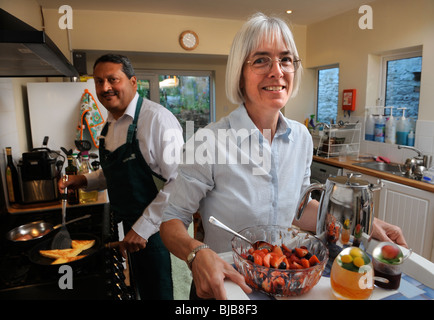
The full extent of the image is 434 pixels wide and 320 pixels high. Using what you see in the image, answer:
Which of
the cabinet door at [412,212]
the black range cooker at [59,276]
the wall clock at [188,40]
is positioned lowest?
the cabinet door at [412,212]

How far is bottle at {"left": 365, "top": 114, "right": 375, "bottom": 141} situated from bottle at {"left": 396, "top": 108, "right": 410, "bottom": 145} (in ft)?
1.17

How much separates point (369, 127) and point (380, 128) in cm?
18

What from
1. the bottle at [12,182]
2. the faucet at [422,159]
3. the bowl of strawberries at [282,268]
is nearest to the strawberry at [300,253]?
the bowl of strawberries at [282,268]

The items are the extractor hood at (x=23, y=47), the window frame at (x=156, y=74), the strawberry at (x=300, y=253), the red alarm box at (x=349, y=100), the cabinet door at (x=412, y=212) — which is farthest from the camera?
the window frame at (x=156, y=74)

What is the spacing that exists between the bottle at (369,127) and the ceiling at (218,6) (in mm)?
1279

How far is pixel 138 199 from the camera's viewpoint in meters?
1.65

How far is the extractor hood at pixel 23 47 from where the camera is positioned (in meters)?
0.87

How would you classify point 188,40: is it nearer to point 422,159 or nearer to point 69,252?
point 422,159

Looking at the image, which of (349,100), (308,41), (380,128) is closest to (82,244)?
(380,128)

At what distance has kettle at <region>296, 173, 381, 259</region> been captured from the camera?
79 centimetres

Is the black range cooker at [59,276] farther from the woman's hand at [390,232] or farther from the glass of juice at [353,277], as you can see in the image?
the woman's hand at [390,232]

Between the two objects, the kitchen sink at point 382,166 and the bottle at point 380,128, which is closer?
the kitchen sink at point 382,166

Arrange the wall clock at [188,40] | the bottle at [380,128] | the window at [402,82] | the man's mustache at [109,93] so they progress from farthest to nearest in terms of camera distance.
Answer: the wall clock at [188,40]
the bottle at [380,128]
the window at [402,82]
the man's mustache at [109,93]
